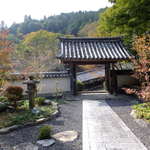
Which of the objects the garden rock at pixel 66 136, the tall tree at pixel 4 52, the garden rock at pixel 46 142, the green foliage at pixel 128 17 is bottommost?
the garden rock at pixel 66 136

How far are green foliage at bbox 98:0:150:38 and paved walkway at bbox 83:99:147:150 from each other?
526cm

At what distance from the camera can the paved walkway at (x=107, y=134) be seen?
11.0 feet

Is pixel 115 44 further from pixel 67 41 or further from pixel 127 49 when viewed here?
pixel 67 41

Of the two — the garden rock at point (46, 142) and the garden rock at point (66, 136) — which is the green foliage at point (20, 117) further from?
the garden rock at point (46, 142)

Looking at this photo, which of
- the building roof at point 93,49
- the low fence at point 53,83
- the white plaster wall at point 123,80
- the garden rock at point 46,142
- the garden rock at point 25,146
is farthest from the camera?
the white plaster wall at point 123,80

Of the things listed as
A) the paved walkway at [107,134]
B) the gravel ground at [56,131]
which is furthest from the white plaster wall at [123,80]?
the gravel ground at [56,131]

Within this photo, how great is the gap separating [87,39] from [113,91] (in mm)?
3662

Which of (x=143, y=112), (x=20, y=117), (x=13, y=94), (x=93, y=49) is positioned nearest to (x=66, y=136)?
(x=20, y=117)

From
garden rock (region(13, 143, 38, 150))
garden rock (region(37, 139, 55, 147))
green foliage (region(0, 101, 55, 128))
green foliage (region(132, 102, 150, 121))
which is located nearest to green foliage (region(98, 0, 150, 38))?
green foliage (region(132, 102, 150, 121))

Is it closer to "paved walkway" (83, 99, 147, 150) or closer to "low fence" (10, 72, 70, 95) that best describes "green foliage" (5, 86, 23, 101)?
"paved walkway" (83, 99, 147, 150)

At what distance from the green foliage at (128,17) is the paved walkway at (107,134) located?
17.3 feet

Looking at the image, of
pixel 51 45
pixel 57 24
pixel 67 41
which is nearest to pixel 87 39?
pixel 67 41

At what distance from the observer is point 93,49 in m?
10.0

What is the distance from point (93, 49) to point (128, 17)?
2477mm
